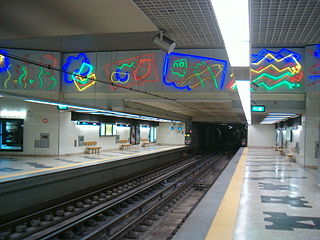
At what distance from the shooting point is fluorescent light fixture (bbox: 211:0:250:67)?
2.09 metres

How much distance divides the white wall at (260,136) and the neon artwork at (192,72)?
1592cm

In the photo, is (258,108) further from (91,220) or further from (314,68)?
(91,220)

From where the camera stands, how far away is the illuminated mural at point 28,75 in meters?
14.5

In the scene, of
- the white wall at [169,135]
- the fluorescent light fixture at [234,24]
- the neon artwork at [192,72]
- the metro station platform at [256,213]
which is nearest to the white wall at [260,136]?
the white wall at [169,135]

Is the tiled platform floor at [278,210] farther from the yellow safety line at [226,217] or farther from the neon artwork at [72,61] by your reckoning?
the neon artwork at [72,61]

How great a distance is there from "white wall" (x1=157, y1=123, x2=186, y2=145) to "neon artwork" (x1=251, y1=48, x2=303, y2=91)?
16422 mm

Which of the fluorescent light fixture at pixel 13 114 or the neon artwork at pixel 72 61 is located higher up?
the neon artwork at pixel 72 61

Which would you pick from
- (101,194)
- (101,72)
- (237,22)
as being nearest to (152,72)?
(101,72)

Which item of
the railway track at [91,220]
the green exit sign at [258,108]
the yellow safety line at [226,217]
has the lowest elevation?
the railway track at [91,220]

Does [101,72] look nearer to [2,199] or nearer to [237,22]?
[2,199]

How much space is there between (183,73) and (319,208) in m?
8.46

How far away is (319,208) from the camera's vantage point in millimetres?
5770

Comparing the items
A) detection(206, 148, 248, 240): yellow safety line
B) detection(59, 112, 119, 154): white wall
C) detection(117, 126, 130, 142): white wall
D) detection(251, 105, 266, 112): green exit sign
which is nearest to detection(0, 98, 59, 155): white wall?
detection(59, 112, 119, 154): white wall

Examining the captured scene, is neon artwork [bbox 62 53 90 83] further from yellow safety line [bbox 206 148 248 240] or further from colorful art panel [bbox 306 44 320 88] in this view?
yellow safety line [bbox 206 148 248 240]
